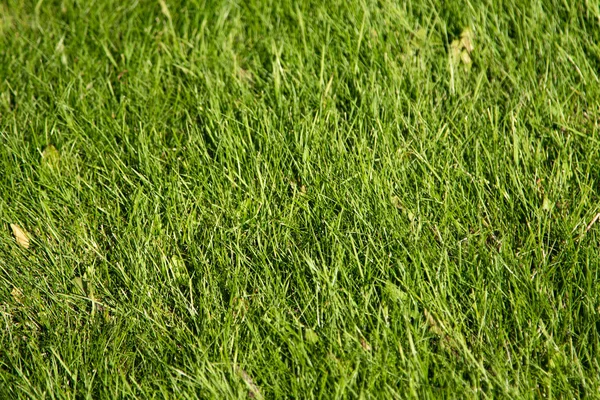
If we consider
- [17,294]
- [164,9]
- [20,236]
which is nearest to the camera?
[17,294]

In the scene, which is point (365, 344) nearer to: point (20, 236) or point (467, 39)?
point (20, 236)

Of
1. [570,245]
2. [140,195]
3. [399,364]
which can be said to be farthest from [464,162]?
[140,195]

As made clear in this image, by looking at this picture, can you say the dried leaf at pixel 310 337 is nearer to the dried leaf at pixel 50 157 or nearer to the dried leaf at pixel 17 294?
the dried leaf at pixel 17 294

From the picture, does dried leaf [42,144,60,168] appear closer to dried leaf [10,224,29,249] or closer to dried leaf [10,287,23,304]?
dried leaf [10,224,29,249]

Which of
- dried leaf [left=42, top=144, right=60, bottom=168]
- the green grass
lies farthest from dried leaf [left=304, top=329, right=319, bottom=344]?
dried leaf [left=42, top=144, right=60, bottom=168]

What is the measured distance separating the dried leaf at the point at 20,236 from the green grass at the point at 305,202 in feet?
0.10

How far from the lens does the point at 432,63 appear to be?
3182 mm

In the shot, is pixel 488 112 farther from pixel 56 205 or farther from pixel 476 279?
pixel 56 205

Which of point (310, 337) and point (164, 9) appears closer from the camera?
point (310, 337)

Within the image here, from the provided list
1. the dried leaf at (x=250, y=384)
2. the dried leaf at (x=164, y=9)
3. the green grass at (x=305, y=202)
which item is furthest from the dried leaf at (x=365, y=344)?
the dried leaf at (x=164, y=9)

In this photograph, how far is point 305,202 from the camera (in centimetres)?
263

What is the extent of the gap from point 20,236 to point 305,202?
1.05m

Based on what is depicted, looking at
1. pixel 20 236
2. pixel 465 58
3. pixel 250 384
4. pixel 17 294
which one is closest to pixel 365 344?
pixel 250 384

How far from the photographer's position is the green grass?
2.23 metres
